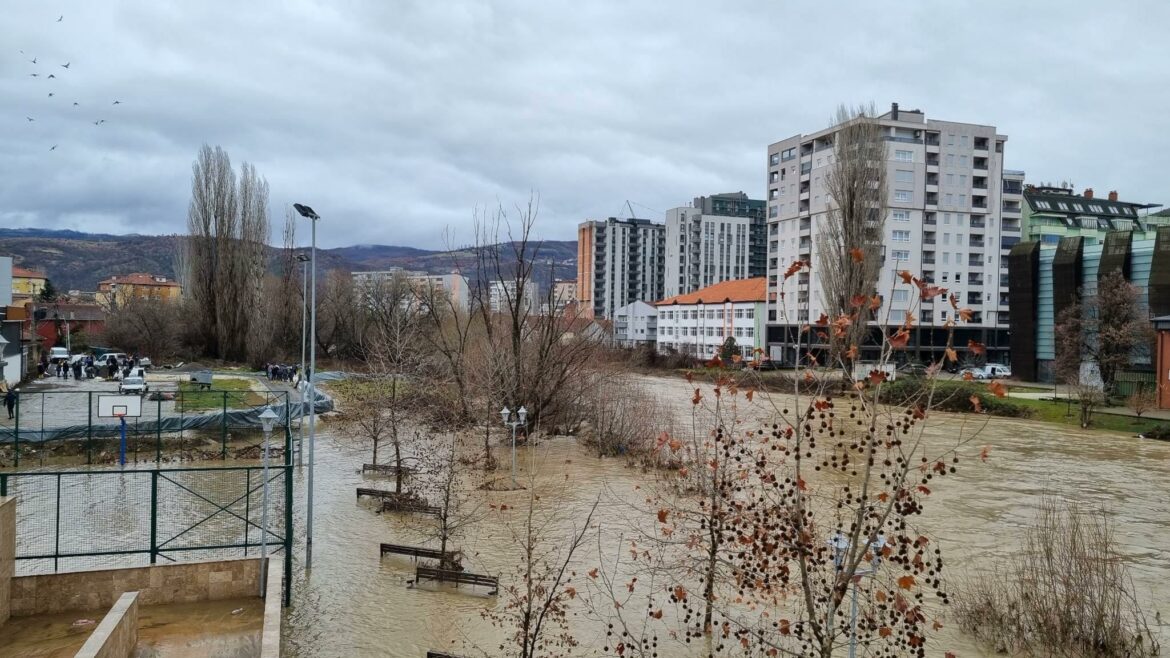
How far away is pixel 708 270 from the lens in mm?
124688

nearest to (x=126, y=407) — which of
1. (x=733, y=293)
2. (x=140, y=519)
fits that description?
(x=140, y=519)

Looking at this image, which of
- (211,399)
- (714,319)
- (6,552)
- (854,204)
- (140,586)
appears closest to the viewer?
(6,552)

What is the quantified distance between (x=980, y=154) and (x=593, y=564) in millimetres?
68208

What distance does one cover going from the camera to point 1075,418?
40.3 metres

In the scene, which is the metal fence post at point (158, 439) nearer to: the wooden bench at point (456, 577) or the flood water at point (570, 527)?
the flood water at point (570, 527)

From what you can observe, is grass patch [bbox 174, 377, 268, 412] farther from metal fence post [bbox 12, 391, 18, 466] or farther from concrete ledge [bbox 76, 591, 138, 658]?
concrete ledge [bbox 76, 591, 138, 658]

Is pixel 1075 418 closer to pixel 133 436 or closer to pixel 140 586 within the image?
pixel 133 436

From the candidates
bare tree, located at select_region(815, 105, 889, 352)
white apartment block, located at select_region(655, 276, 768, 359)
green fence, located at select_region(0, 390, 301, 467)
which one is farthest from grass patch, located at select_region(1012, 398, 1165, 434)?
green fence, located at select_region(0, 390, 301, 467)

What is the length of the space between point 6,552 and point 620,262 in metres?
123

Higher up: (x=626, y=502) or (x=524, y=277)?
(x=524, y=277)

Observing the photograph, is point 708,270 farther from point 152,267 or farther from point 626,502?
point 626,502

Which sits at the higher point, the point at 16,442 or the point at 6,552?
the point at 6,552

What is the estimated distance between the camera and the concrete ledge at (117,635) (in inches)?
301

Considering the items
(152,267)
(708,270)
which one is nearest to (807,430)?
(708,270)
